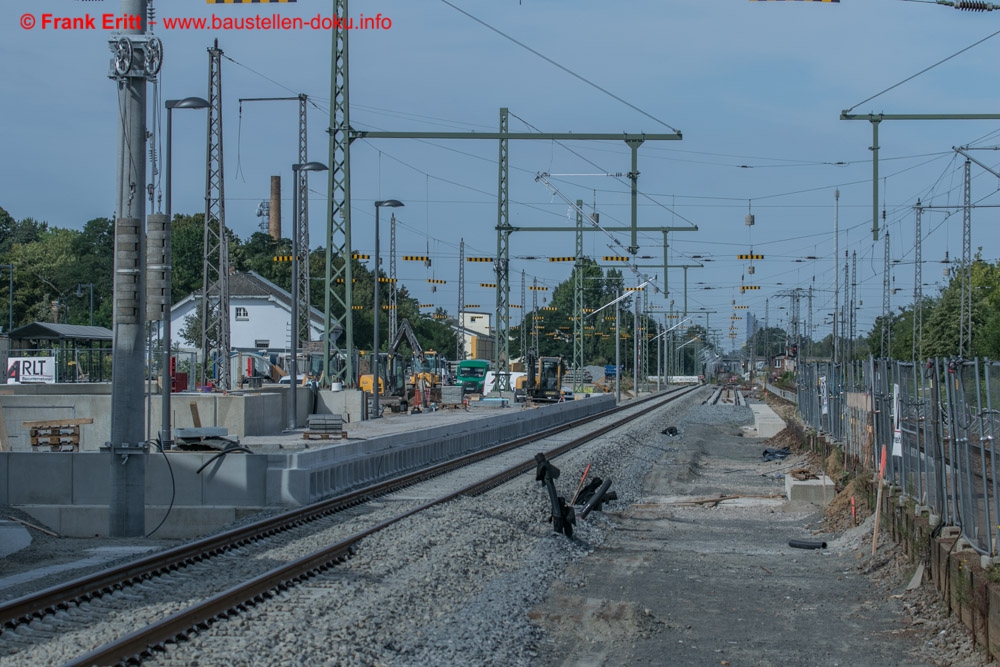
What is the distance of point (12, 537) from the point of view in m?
15.6

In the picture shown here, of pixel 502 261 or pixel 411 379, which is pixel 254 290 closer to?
pixel 411 379

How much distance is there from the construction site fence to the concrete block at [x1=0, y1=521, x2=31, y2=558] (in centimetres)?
1182

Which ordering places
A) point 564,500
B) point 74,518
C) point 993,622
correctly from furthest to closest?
1. point 564,500
2. point 74,518
3. point 993,622

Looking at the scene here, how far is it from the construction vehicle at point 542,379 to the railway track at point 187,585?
45386 millimetres

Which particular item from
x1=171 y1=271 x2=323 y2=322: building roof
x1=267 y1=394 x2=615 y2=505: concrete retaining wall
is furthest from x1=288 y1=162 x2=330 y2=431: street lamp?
x1=171 y1=271 x2=323 y2=322: building roof

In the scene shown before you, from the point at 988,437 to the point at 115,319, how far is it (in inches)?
447

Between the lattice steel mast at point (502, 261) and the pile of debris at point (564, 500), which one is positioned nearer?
the pile of debris at point (564, 500)

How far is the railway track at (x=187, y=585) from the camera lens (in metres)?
8.84

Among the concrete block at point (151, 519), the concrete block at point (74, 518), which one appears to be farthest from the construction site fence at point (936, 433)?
the concrete block at point (74, 518)

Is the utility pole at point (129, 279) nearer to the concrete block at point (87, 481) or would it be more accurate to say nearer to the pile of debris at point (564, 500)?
the concrete block at point (87, 481)

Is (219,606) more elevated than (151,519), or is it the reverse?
(219,606)

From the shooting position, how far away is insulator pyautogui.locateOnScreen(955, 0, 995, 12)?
55.8 ft

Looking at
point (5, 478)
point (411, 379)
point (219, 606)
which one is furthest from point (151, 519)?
point (411, 379)

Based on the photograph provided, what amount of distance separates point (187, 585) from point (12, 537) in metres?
5.58
